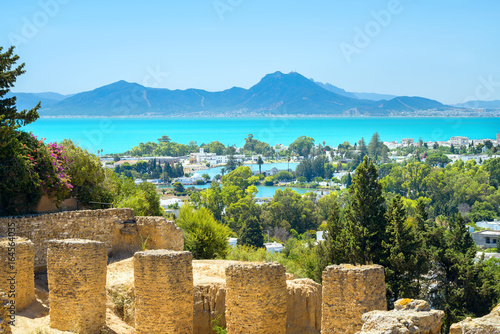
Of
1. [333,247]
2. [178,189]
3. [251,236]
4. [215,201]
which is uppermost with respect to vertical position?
[333,247]

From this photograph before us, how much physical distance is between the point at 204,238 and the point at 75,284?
387 inches

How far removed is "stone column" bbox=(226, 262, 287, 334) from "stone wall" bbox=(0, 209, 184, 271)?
6383 mm

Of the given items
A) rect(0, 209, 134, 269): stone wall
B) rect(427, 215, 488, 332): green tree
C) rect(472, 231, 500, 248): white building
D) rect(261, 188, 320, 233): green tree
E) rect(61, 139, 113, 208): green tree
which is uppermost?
rect(61, 139, 113, 208): green tree

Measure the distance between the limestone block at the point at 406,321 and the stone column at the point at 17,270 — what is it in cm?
809

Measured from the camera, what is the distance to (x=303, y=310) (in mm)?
16438

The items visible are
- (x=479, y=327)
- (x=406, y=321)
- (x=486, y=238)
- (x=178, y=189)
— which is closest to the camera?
(x=479, y=327)

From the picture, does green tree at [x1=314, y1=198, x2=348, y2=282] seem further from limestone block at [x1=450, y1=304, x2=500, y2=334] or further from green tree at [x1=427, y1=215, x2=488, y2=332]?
limestone block at [x1=450, y1=304, x2=500, y2=334]

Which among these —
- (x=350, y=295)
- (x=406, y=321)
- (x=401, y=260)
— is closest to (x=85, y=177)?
(x=401, y=260)

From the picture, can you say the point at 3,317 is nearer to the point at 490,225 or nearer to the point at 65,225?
the point at 65,225

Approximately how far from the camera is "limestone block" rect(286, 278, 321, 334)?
16359 mm

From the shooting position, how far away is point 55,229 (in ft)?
60.9

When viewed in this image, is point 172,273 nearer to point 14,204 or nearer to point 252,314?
point 252,314

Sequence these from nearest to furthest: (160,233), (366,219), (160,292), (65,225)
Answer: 1. (160,292)
2. (65,225)
3. (160,233)
4. (366,219)

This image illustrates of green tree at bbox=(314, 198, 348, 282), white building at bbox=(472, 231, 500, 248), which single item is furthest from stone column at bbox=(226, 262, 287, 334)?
white building at bbox=(472, 231, 500, 248)
